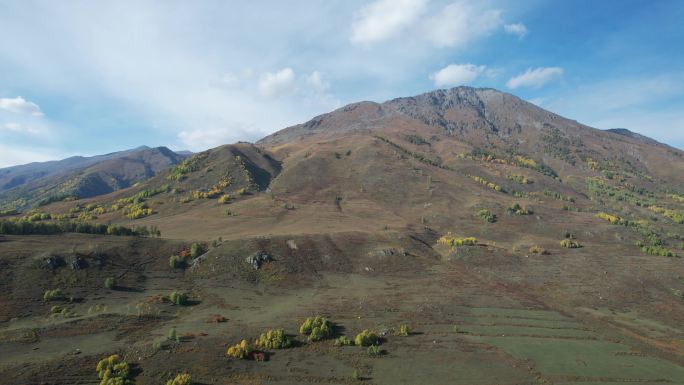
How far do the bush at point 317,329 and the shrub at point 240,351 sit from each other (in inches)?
355

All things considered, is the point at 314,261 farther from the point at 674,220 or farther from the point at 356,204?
the point at 674,220

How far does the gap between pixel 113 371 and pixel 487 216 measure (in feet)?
427

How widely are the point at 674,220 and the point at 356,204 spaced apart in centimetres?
14056

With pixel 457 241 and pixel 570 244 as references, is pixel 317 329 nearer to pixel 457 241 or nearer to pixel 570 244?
pixel 457 241

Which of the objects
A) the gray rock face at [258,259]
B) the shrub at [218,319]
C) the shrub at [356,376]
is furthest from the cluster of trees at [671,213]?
the shrub at [218,319]

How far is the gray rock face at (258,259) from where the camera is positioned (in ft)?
288

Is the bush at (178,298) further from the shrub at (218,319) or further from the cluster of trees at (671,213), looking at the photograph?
the cluster of trees at (671,213)

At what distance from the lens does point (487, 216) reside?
477 ft

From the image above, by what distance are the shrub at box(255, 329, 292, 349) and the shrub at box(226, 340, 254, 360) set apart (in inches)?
96.4

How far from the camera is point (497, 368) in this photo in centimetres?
4841

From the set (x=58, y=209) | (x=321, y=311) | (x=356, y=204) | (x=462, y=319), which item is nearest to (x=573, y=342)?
(x=462, y=319)

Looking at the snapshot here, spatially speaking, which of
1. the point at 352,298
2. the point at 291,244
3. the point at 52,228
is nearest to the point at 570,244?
the point at 352,298

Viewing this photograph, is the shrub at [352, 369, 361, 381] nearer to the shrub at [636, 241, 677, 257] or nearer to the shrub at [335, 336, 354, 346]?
the shrub at [335, 336, 354, 346]

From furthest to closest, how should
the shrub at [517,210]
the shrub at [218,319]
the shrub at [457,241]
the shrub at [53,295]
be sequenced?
the shrub at [517,210] → the shrub at [457,241] → the shrub at [53,295] → the shrub at [218,319]
